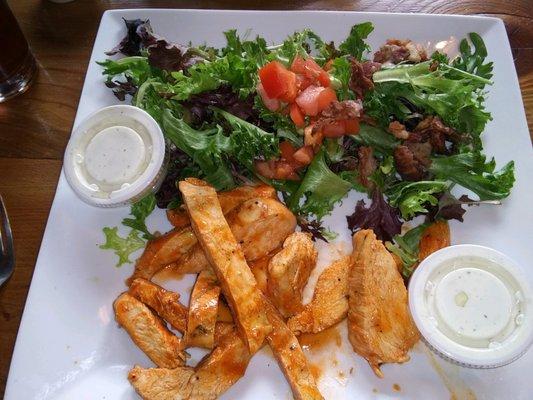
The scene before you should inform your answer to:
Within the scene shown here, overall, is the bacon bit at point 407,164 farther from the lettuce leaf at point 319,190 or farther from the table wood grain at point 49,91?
the table wood grain at point 49,91

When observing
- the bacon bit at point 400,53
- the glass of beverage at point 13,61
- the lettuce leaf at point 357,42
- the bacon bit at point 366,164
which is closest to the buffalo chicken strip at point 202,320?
the bacon bit at point 366,164

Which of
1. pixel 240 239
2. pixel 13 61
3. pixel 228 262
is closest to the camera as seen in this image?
pixel 228 262

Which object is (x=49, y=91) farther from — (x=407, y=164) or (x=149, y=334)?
(x=407, y=164)

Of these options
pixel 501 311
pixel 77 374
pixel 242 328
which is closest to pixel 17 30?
pixel 77 374

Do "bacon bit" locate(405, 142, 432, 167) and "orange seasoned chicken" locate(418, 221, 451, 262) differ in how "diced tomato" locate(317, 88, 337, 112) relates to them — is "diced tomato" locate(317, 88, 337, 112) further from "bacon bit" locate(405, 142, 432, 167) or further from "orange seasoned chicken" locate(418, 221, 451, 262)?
"orange seasoned chicken" locate(418, 221, 451, 262)

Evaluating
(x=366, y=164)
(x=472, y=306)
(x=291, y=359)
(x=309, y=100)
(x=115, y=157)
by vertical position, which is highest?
(x=309, y=100)

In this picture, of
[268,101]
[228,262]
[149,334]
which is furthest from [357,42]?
[149,334]

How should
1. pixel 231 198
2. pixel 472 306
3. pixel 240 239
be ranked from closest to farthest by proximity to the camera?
pixel 472 306 → pixel 240 239 → pixel 231 198
